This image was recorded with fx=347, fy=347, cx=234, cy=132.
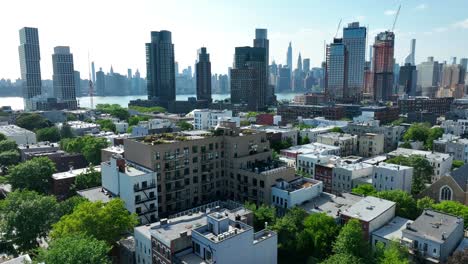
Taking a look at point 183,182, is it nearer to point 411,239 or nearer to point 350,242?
point 350,242

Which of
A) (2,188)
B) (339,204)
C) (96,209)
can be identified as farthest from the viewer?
(2,188)

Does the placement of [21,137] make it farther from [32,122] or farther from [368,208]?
[368,208]

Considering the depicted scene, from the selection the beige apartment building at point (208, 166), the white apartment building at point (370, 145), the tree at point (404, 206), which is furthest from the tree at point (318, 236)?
the white apartment building at point (370, 145)

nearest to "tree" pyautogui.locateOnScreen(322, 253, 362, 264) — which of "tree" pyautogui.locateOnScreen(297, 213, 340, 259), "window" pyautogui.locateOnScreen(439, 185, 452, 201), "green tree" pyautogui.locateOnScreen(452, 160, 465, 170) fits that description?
"tree" pyautogui.locateOnScreen(297, 213, 340, 259)

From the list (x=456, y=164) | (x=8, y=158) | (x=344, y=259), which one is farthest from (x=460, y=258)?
(x=8, y=158)

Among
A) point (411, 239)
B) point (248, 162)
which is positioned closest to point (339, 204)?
point (411, 239)

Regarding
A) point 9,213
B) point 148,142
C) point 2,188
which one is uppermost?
point 148,142

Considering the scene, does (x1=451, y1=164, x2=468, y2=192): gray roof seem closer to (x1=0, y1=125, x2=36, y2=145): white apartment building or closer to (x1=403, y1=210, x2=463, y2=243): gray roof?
(x1=403, y1=210, x2=463, y2=243): gray roof

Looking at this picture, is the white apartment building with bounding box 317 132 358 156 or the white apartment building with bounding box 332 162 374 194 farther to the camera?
the white apartment building with bounding box 317 132 358 156
